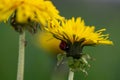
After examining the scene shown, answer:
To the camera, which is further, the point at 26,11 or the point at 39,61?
the point at 39,61

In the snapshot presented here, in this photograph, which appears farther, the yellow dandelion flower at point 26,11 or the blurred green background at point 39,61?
the blurred green background at point 39,61

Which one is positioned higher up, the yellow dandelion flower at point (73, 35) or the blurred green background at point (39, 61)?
the blurred green background at point (39, 61)

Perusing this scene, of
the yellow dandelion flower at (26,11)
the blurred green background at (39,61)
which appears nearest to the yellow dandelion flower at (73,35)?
the yellow dandelion flower at (26,11)

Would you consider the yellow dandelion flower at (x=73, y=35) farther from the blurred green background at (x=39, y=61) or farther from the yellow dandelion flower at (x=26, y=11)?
the blurred green background at (x=39, y=61)

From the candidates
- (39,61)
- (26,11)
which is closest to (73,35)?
(26,11)

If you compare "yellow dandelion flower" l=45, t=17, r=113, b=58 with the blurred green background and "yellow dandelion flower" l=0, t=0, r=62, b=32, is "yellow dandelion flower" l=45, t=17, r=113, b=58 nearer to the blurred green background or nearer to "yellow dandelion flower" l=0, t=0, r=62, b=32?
"yellow dandelion flower" l=0, t=0, r=62, b=32

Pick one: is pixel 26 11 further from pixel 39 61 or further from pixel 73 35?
pixel 39 61
